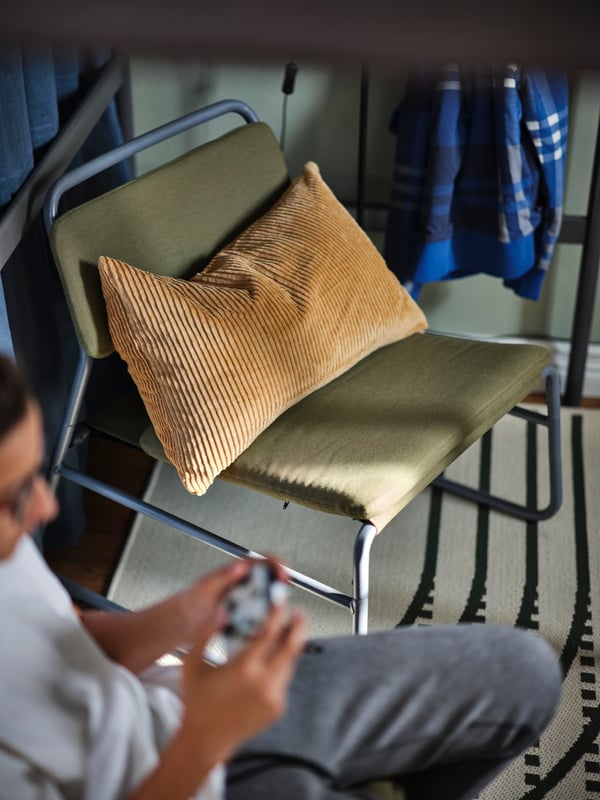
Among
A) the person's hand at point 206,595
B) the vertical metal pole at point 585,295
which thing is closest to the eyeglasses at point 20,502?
the person's hand at point 206,595

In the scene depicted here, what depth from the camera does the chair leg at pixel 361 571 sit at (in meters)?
1.26

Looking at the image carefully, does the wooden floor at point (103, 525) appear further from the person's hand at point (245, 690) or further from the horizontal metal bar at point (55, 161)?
the person's hand at point (245, 690)

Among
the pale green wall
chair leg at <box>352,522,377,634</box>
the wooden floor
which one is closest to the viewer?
chair leg at <box>352,522,377,634</box>

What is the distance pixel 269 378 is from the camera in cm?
137

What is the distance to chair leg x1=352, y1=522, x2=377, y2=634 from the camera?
1257 millimetres

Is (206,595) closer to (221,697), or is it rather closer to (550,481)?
(221,697)

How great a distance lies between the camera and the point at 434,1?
0.32 meters

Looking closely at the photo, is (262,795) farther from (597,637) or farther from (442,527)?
(442,527)

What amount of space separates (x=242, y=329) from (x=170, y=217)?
270 millimetres

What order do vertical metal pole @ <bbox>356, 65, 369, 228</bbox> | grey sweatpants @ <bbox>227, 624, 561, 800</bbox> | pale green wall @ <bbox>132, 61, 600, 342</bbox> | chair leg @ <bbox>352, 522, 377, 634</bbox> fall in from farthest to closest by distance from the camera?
pale green wall @ <bbox>132, 61, 600, 342</bbox>, vertical metal pole @ <bbox>356, 65, 369, 228</bbox>, chair leg @ <bbox>352, 522, 377, 634</bbox>, grey sweatpants @ <bbox>227, 624, 561, 800</bbox>

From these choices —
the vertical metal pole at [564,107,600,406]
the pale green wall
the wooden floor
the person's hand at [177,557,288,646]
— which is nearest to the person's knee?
the person's hand at [177,557,288,646]

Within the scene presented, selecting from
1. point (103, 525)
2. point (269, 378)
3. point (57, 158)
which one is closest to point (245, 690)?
point (269, 378)

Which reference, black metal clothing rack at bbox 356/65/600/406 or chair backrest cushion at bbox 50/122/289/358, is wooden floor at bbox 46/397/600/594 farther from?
black metal clothing rack at bbox 356/65/600/406

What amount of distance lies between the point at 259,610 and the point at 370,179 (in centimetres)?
163
